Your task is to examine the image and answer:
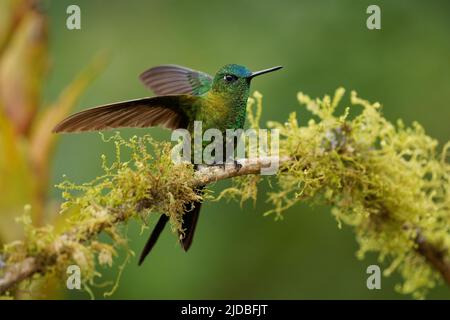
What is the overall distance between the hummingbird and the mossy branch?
68 mm

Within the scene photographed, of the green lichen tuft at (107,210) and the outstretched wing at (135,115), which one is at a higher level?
the outstretched wing at (135,115)

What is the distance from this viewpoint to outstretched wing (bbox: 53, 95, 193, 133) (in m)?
1.98

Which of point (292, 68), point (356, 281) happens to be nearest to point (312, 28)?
point (292, 68)

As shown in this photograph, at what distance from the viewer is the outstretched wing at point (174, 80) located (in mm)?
2932

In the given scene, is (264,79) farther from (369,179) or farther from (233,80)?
(369,179)

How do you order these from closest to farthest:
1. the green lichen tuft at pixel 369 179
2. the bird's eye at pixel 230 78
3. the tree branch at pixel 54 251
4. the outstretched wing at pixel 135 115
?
the tree branch at pixel 54 251 < the outstretched wing at pixel 135 115 < the green lichen tuft at pixel 369 179 < the bird's eye at pixel 230 78

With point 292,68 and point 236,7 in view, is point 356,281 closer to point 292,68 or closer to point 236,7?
point 292,68

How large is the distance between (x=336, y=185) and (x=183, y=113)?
1.81 ft

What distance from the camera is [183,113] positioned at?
2.32 metres

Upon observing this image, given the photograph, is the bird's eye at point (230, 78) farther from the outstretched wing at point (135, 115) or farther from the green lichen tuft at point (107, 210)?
the green lichen tuft at point (107, 210)

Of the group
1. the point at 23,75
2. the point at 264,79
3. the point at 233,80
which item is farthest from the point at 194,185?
Answer: the point at 264,79

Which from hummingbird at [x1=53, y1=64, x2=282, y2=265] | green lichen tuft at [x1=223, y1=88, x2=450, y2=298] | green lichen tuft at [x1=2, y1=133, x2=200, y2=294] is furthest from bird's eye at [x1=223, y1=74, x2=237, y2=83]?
green lichen tuft at [x1=2, y1=133, x2=200, y2=294]

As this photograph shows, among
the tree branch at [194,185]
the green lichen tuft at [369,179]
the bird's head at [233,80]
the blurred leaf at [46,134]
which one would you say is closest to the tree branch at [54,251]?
the tree branch at [194,185]

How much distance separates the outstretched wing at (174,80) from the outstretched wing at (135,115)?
2.01 feet
